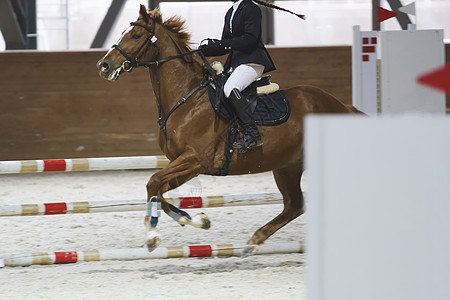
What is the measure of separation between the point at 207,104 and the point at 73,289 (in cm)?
145

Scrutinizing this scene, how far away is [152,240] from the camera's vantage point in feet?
13.6

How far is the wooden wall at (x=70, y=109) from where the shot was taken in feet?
30.1

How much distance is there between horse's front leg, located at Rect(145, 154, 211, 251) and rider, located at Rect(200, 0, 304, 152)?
0.33 meters

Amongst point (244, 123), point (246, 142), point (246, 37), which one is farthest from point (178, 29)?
point (246, 142)

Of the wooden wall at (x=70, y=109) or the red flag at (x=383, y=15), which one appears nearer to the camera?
the red flag at (x=383, y=15)

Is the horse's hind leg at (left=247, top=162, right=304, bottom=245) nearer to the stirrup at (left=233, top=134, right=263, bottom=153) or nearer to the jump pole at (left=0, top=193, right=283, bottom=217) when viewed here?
the jump pole at (left=0, top=193, right=283, bottom=217)

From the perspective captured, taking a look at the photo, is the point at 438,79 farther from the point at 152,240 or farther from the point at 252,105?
the point at 252,105

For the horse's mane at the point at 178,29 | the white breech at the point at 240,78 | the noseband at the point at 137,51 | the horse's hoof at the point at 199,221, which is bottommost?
the horse's hoof at the point at 199,221

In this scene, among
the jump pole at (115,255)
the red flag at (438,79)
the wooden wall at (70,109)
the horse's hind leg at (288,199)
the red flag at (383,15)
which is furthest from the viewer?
the wooden wall at (70,109)

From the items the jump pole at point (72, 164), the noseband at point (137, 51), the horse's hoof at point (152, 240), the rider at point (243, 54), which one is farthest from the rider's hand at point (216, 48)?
the horse's hoof at point (152, 240)

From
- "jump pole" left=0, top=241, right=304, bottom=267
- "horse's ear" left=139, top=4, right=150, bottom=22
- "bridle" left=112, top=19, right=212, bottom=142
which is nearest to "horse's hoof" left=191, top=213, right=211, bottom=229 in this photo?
"jump pole" left=0, top=241, right=304, bottom=267

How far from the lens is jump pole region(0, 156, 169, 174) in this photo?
14.9 feet

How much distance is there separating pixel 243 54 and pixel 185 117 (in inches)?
22.2

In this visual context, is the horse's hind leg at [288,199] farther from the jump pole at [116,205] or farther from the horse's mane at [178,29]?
the horse's mane at [178,29]
